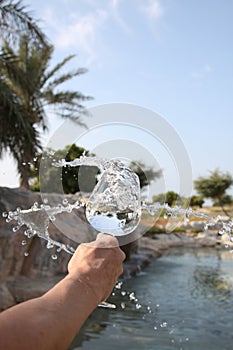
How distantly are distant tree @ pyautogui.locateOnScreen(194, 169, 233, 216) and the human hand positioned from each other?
36045 mm

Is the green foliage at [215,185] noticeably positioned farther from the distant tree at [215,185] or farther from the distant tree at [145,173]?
the distant tree at [145,173]

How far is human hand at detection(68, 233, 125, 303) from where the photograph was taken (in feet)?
3.36

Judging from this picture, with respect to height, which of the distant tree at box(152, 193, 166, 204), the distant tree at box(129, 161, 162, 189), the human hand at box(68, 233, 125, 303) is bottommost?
the human hand at box(68, 233, 125, 303)

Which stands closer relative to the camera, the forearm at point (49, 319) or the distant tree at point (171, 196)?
the forearm at point (49, 319)

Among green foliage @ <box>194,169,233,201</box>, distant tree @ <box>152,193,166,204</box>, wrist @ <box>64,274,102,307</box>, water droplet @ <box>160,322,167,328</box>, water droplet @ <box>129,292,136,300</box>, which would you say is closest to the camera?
wrist @ <box>64,274,102,307</box>

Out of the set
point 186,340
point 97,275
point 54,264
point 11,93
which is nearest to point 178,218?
point 97,275

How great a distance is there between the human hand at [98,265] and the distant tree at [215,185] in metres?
36.0

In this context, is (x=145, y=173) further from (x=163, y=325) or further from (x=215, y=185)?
(x=215, y=185)

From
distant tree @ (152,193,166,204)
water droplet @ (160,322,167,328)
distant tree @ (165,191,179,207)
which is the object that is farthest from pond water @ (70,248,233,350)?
distant tree @ (152,193,166,204)

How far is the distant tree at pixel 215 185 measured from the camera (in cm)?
3628

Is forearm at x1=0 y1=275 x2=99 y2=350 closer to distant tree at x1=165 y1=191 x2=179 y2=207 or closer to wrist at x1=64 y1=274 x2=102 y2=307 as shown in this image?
wrist at x1=64 y1=274 x2=102 y2=307

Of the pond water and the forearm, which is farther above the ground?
the forearm

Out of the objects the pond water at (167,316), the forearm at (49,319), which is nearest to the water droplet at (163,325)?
the pond water at (167,316)

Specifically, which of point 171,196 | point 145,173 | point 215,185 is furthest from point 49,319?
point 215,185
